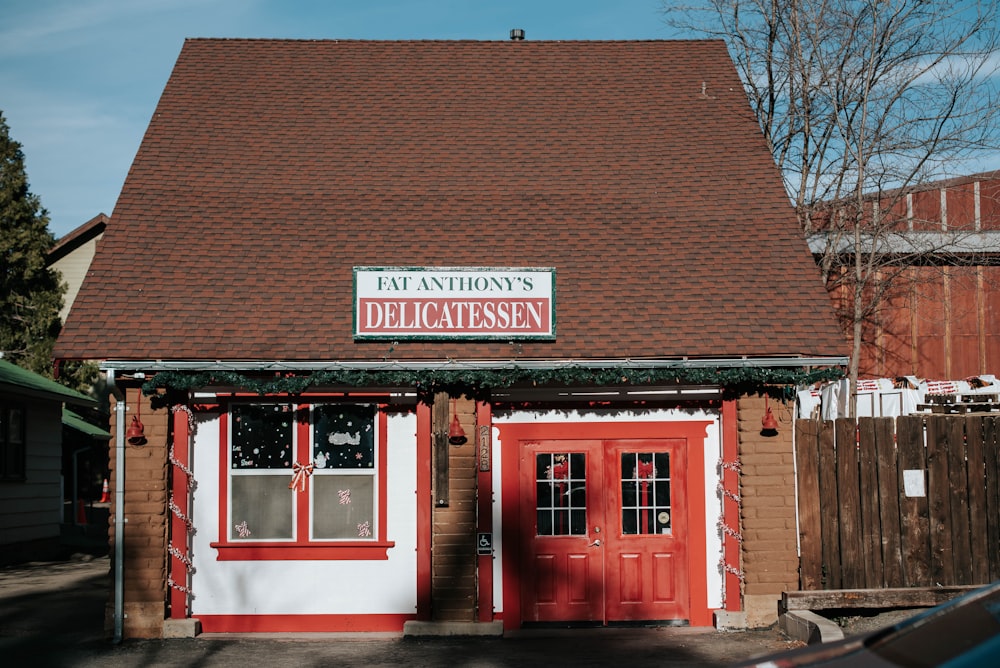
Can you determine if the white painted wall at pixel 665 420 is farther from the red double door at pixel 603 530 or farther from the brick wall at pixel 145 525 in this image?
the brick wall at pixel 145 525

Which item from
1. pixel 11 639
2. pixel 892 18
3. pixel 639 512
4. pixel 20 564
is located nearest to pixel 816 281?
pixel 639 512

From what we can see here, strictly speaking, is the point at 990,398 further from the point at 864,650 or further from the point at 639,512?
the point at 864,650

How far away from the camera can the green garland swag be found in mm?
12258

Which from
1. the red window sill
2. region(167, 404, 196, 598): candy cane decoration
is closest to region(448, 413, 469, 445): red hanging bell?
the red window sill

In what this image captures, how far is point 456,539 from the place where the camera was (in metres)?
12.5

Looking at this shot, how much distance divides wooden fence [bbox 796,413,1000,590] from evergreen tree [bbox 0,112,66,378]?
23172mm

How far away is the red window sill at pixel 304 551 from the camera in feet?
41.3

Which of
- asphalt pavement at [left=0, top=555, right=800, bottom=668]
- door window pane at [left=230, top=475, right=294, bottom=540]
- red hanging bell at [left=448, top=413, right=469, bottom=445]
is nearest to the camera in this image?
asphalt pavement at [left=0, top=555, right=800, bottom=668]

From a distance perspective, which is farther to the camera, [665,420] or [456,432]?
[665,420]

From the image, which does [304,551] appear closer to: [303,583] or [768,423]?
[303,583]

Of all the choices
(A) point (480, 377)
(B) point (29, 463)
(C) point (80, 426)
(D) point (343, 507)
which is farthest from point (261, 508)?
(C) point (80, 426)

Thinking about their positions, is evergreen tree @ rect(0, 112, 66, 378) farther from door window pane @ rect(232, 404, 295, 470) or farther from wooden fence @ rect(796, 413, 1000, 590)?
wooden fence @ rect(796, 413, 1000, 590)

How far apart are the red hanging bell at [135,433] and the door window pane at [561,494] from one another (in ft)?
14.6

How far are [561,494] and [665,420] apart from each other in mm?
1486
